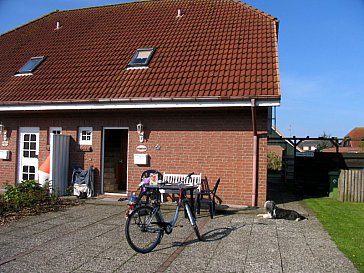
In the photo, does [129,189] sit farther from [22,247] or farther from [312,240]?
[312,240]

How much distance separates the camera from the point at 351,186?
11641 mm

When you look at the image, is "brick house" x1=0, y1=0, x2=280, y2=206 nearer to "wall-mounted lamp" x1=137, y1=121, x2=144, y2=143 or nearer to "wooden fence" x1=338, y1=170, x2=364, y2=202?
"wall-mounted lamp" x1=137, y1=121, x2=144, y2=143

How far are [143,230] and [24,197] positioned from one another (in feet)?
17.1

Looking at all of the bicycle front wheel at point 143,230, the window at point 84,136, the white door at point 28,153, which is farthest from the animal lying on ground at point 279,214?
the white door at point 28,153

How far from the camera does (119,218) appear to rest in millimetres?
8203

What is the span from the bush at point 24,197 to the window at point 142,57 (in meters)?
4.82

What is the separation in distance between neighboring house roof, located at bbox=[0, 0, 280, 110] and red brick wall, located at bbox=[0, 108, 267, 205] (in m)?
0.78

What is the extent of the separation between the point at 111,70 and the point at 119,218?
5515 mm

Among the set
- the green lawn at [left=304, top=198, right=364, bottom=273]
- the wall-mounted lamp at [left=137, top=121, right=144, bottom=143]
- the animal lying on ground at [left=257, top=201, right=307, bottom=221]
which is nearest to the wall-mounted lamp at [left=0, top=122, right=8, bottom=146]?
the wall-mounted lamp at [left=137, top=121, right=144, bottom=143]

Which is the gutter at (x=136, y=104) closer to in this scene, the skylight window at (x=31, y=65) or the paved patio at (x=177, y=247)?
the skylight window at (x=31, y=65)

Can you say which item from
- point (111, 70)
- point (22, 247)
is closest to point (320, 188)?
point (111, 70)

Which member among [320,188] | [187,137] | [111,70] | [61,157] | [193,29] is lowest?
[320,188]

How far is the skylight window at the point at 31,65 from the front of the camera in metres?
13.2

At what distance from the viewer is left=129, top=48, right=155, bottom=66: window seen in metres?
11.8
